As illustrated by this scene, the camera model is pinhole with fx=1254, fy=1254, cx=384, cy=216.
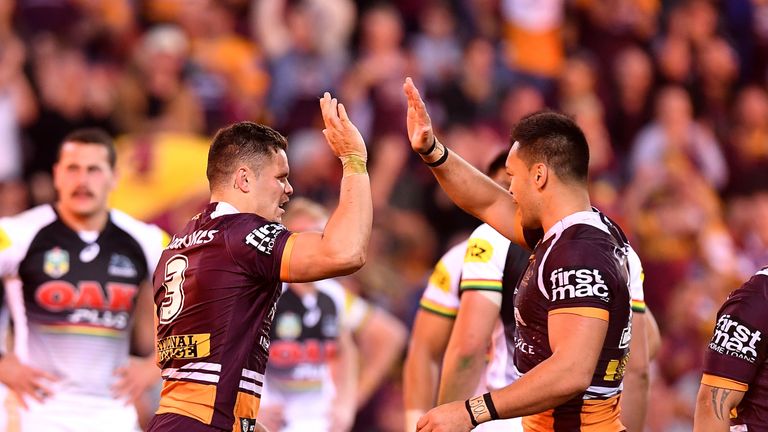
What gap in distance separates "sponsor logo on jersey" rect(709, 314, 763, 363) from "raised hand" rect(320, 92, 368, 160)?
6.10 ft

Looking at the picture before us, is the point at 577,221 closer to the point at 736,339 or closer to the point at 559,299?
the point at 559,299

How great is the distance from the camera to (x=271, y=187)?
19.4 feet

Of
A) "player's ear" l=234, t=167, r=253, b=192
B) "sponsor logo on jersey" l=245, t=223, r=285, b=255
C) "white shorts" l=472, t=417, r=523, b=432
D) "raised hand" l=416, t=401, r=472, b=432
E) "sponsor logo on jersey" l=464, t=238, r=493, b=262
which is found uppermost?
"player's ear" l=234, t=167, r=253, b=192

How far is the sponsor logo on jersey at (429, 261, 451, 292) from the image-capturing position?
25.3 feet

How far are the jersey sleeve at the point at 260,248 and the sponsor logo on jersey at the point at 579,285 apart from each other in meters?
1.20

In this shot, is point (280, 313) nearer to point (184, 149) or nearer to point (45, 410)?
point (45, 410)

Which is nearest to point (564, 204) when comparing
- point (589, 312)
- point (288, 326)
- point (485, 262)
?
point (589, 312)

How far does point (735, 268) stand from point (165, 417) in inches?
389

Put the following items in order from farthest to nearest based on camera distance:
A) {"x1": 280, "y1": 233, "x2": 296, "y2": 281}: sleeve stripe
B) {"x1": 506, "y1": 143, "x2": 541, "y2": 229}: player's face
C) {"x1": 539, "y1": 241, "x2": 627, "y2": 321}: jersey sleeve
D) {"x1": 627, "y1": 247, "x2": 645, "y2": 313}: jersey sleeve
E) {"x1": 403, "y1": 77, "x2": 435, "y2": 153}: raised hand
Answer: {"x1": 627, "y1": 247, "x2": 645, "y2": 313}: jersey sleeve
{"x1": 403, "y1": 77, "x2": 435, "y2": 153}: raised hand
{"x1": 506, "y1": 143, "x2": 541, "y2": 229}: player's face
{"x1": 280, "y1": 233, "x2": 296, "y2": 281}: sleeve stripe
{"x1": 539, "y1": 241, "x2": 627, "y2": 321}: jersey sleeve

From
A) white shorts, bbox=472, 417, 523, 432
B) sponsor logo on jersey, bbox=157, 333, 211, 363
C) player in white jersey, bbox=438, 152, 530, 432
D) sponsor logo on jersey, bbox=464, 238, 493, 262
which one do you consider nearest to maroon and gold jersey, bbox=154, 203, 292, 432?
sponsor logo on jersey, bbox=157, 333, 211, 363

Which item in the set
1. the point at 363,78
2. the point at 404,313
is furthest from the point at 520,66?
the point at 404,313

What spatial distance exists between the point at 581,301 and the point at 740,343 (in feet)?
3.02

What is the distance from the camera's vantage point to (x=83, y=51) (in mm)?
13031

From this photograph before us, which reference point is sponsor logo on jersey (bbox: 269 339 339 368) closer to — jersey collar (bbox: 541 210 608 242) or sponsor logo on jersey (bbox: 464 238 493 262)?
sponsor logo on jersey (bbox: 464 238 493 262)
